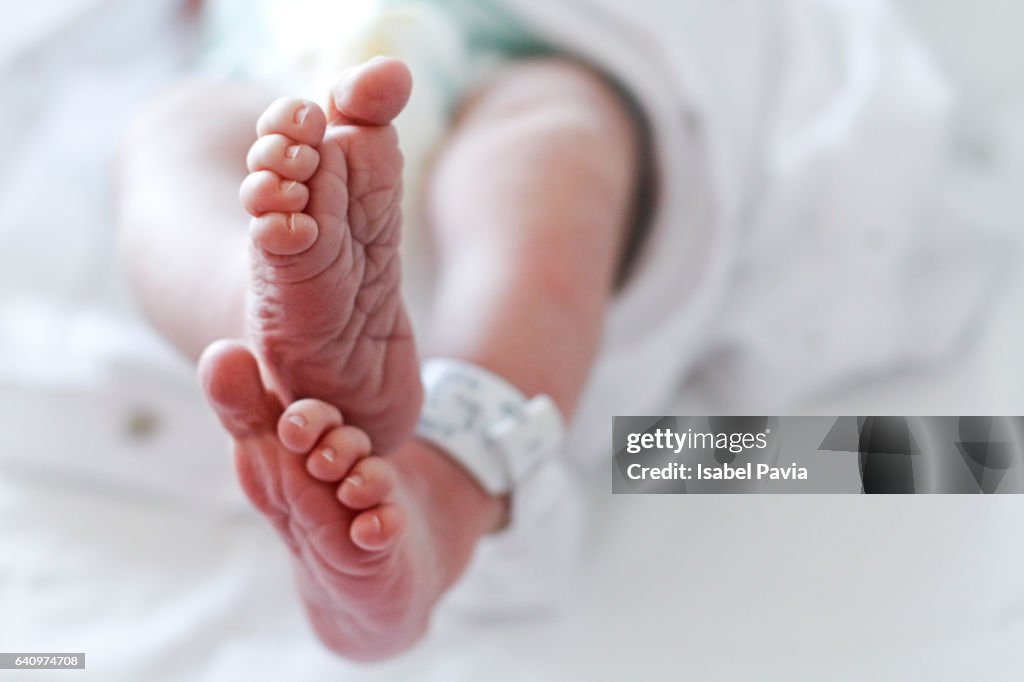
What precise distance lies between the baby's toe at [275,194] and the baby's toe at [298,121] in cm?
1

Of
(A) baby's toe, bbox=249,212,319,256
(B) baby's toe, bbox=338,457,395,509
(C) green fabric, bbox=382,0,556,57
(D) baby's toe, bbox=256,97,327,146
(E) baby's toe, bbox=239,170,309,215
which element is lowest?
(B) baby's toe, bbox=338,457,395,509

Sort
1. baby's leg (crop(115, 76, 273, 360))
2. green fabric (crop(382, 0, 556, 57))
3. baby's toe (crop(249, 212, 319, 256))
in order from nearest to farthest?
baby's toe (crop(249, 212, 319, 256)), baby's leg (crop(115, 76, 273, 360)), green fabric (crop(382, 0, 556, 57))

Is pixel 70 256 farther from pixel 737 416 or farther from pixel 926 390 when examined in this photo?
pixel 926 390

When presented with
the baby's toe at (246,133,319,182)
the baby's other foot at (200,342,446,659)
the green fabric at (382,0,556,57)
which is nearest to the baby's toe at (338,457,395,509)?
the baby's other foot at (200,342,446,659)

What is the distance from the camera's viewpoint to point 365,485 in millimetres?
384

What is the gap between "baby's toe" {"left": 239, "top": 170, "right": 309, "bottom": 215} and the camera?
1.12 ft

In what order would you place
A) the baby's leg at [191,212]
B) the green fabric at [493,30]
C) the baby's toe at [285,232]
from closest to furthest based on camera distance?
the baby's toe at [285,232] → the baby's leg at [191,212] → the green fabric at [493,30]

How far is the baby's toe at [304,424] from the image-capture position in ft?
1.24

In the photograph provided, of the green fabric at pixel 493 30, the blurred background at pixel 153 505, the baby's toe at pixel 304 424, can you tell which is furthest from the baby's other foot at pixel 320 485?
the green fabric at pixel 493 30

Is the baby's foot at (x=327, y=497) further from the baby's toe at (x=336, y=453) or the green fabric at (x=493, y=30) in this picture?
the green fabric at (x=493, y=30)

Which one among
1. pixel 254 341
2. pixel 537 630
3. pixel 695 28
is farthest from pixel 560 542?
pixel 695 28

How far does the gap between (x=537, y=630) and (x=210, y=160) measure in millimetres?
290

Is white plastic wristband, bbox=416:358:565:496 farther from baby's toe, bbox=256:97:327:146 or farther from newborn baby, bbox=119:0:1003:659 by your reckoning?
baby's toe, bbox=256:97:327:146

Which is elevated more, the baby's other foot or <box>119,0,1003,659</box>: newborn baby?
<box>119,0,1003,659</box>: newborn baby
